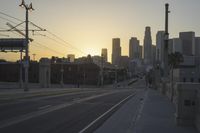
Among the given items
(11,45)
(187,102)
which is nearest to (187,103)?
(187,102)

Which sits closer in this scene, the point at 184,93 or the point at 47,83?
the point at 184,93

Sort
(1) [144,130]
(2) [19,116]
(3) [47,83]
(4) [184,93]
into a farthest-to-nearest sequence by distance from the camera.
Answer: (3) [47,83] < (2) [19,116] < (4) [184,93] < (1) [144,130]

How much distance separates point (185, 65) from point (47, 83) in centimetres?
7267

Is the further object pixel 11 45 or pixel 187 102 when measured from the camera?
pixel 11 45

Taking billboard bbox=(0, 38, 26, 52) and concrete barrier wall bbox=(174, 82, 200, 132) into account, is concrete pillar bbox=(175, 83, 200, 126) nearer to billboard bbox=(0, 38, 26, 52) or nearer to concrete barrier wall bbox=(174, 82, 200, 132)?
concrete barrier wall bbox=(174, 82, 200, 132)

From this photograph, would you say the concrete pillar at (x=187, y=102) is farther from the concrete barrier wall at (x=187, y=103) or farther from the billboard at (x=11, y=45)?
the billboard at (x=11, y=45)

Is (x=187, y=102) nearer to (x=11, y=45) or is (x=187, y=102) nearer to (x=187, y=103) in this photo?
(x=187, y=103)

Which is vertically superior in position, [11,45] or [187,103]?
[11,45]

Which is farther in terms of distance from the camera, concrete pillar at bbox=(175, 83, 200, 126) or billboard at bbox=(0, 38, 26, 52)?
billboard at bbox=(0, 38, 26, 52)

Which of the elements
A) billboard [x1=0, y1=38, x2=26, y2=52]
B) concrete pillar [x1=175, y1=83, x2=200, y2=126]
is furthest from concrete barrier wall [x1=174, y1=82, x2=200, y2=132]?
billboard [x1=0, y1=38, x2=26, y2=52]

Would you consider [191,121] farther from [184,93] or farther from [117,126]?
[117,126]

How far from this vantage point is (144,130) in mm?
16234

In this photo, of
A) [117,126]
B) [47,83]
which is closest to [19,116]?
[117,126]

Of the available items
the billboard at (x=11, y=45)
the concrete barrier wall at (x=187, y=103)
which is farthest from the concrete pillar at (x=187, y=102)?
the billboard at (x=11, y=45)
